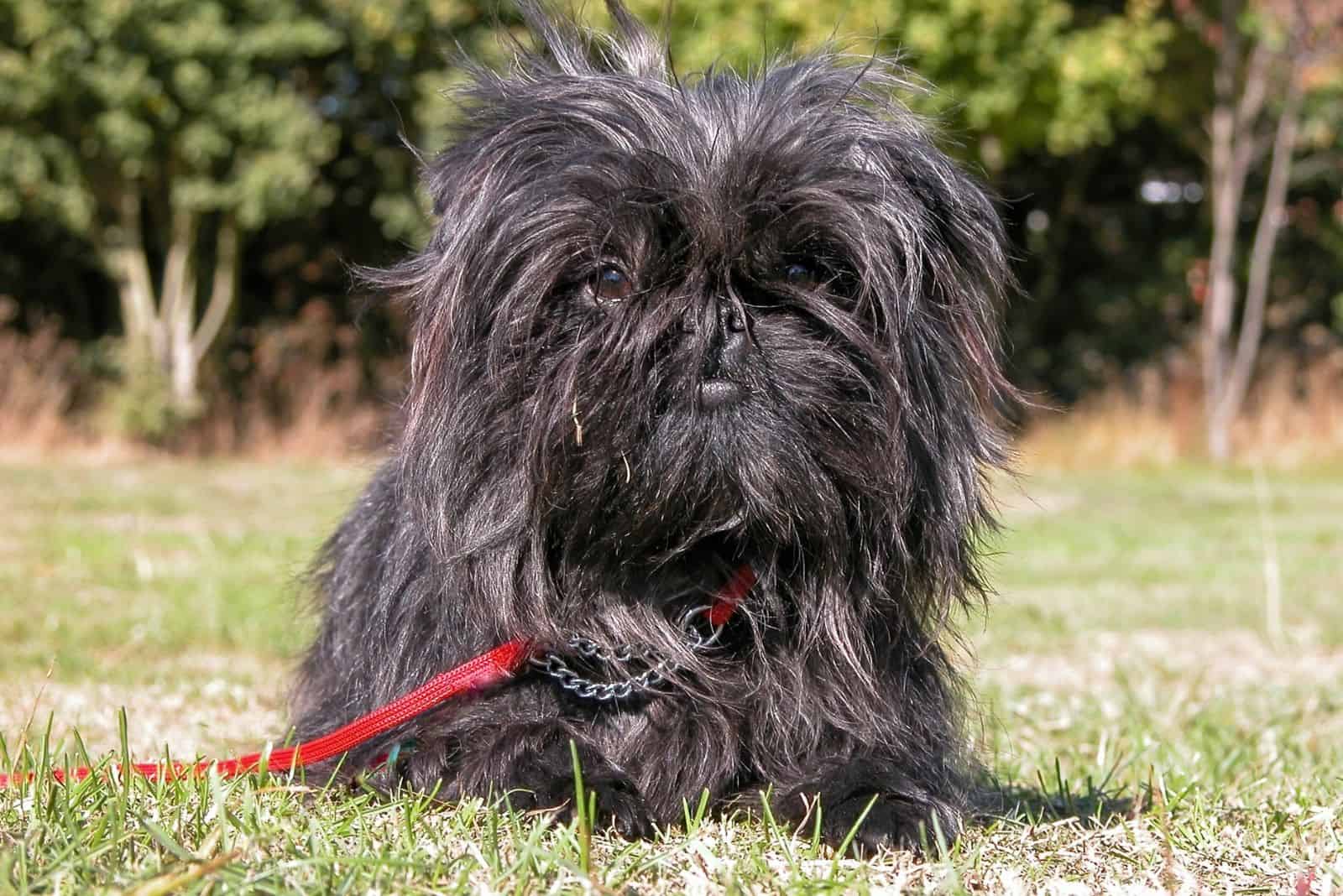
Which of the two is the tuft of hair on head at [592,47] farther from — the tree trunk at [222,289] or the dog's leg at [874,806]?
the tree trunk at [222,289]

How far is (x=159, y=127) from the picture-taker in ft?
53.0

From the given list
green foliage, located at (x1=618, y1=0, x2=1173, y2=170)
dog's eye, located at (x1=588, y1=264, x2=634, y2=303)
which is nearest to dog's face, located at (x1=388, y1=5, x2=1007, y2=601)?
dog's eye, located at (x1=588, y1=264, x2=634, y2=303)

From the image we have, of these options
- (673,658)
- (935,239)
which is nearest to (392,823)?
(673,658)

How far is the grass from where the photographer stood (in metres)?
2.57

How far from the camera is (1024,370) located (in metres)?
19.8

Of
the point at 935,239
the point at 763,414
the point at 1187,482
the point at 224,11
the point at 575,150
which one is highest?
the point at 224,11

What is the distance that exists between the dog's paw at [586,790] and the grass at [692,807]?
4 cm

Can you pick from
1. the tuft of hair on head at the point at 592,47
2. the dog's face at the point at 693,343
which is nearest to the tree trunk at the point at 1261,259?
the tuft of hair on head at the point at 592,47

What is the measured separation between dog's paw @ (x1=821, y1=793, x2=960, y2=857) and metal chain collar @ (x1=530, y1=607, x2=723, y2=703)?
41 centimetres

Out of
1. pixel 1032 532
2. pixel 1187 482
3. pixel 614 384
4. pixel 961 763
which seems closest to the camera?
pixel 614 384

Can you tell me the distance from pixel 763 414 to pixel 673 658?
0.55 meters

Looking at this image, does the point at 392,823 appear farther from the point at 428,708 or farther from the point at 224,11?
the point at 224,11

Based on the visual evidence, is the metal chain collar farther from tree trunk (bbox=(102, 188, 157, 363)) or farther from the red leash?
tree trunk (bbox=(102, 188, 157, 363))

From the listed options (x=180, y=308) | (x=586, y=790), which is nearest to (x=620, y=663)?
(x=586, y=790)
